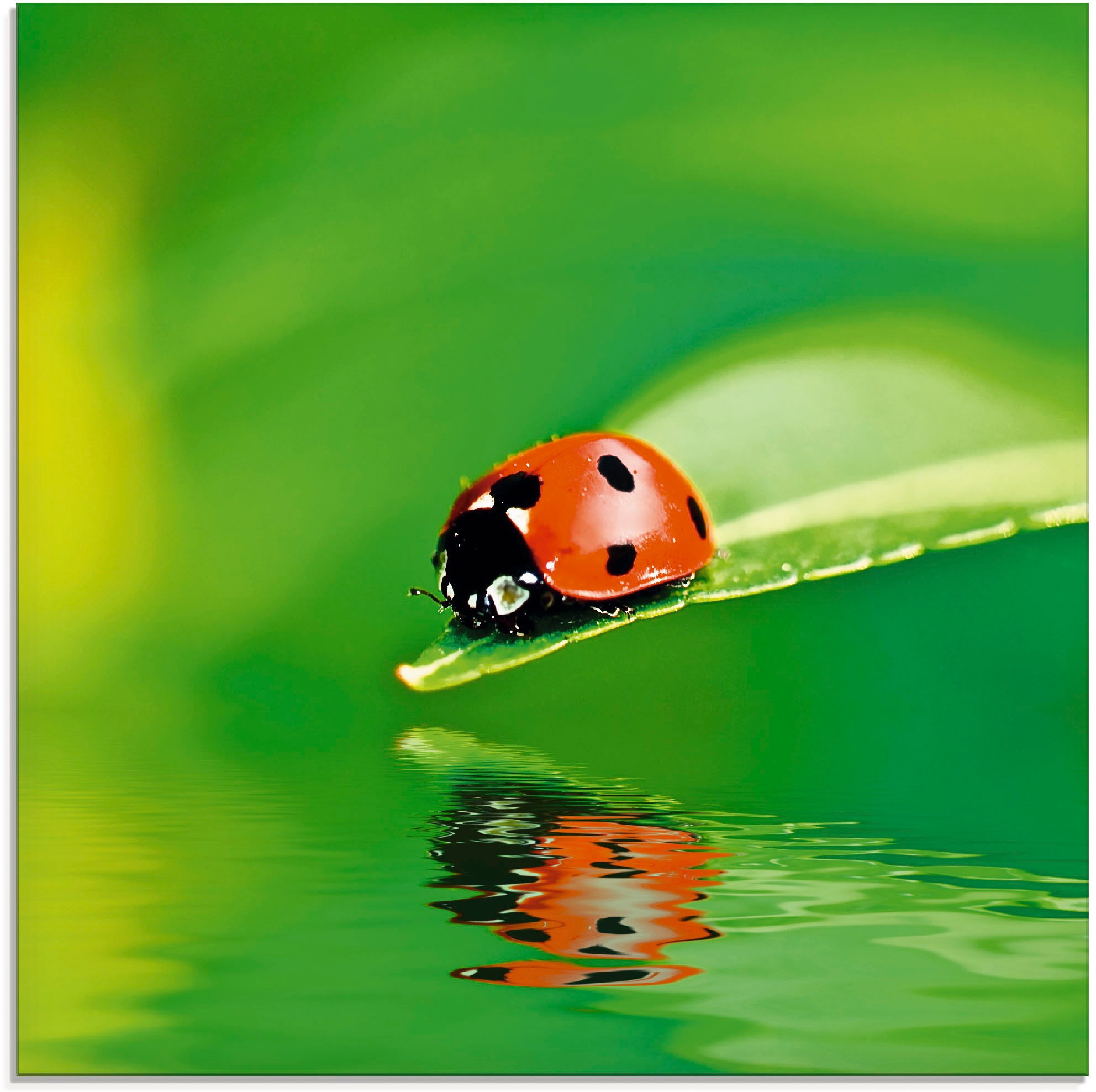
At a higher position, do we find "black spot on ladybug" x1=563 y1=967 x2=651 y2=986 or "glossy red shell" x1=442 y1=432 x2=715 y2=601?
"glossy red shell" x1=442 y1=432 x2=715 y2=601

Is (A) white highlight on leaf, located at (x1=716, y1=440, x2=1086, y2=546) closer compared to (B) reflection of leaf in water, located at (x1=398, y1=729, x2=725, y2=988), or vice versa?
(B) reflection of leaf in water, located at (x1=398, y1=729, x2=725, y2=988)

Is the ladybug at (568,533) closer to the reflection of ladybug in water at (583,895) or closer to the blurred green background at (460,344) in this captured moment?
the blurred green background at (460,344)

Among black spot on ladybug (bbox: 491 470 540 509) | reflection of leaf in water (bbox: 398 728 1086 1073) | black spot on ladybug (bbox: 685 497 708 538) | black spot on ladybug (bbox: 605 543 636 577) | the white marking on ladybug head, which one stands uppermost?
black spot on ladybug (bbox: 491 470 540 509)

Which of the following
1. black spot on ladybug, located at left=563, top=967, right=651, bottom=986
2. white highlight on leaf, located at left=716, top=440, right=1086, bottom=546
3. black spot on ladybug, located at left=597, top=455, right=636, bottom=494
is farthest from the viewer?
black spot on ladybug, located at left=597, top=455, right=636, bottom=494

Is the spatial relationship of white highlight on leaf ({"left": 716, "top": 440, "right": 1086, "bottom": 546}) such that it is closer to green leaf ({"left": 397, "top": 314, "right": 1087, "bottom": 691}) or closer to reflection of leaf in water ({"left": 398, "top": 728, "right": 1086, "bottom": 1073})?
green leaf ({"left": 397, "top": 314, "right": 1087, "bottom": 691})

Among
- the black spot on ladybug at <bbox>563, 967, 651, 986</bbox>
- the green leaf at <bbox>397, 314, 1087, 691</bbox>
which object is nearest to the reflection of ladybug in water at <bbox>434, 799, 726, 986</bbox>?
the black spot on ladybug at <bbox>563, 967, 651, 986</bbox>

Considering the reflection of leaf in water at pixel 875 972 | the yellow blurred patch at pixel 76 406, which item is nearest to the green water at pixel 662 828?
the reflection of leaf in water at pixel 875 972

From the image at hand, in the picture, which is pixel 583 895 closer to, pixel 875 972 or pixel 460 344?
pixel 875 972
